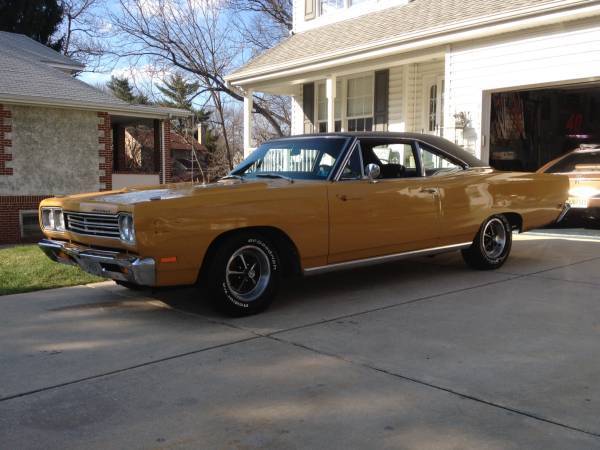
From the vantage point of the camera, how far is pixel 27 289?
673 cm

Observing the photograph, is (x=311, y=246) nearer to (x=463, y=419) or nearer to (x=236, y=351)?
(x=236, y=351)

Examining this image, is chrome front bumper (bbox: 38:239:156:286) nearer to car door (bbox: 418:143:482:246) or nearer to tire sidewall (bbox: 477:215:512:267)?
car door (bbox: 418:143:482:246)

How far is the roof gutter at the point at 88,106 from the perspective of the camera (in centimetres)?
1404

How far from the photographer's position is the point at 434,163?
266 inches

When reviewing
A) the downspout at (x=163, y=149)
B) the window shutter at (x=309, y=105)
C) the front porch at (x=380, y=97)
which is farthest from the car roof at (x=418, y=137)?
the downspout at (x=163, y=149)

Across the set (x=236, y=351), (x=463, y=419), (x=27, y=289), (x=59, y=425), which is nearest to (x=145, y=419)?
(x=59, y=425)

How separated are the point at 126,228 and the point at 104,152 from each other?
12.3m

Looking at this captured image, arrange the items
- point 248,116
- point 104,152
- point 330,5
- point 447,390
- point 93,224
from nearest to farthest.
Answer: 1. point 447,390
2. point 93,224
3. point 104,152
4. point 330,5
5. point 248,116

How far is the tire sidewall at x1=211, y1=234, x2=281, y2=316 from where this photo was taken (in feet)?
16.4

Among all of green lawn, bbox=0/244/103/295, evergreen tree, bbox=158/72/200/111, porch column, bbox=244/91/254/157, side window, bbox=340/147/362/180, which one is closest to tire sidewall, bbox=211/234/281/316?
side window, bbox=340/147/362/180

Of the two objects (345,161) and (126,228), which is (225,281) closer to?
(126,228)

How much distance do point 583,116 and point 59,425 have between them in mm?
16081

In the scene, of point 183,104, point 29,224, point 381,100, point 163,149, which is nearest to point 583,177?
point 381,100

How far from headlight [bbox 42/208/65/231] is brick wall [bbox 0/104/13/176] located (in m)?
9.44
